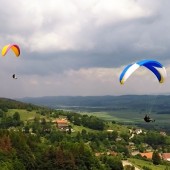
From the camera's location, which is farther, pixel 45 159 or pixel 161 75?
pixel 45 159

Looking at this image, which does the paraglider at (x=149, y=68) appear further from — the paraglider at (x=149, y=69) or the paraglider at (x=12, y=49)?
the paraglider at (x=12, y=49)

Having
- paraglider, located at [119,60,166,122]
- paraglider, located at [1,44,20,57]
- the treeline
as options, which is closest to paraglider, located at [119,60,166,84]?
paraglider, located at [119,60,166,122]

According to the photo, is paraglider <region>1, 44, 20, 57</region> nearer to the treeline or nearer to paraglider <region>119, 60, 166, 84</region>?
paraglider <region>119, 60, 166, 84</region>

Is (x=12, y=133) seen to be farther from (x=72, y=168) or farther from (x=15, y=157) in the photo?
(x=72, y=168)

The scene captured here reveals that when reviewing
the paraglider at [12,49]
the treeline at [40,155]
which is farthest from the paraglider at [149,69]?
the treeline at [40,155]

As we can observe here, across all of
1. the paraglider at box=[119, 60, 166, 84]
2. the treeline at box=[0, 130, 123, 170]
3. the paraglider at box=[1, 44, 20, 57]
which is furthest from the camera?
the treeline at box=[0, 130, 123, 170]

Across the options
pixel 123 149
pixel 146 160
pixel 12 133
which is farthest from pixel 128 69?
pixel 123 149

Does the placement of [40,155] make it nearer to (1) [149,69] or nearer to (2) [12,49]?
(2) [12,49]

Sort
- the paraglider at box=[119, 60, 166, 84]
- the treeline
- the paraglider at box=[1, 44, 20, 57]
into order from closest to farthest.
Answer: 1. the paraglider at box=[119, 60, 166, 84]
2. the paraglider at box=[1, 44, 20, 57]
3. the treeline

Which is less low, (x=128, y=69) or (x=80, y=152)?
(x=128, y=69)
